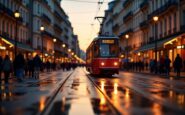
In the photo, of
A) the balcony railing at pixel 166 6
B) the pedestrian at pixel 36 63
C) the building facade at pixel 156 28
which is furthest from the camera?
Result: the balcony railing at pixel 166 6

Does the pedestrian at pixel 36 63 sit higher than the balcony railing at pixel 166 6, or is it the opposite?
the balcony railing at pixel 166 6

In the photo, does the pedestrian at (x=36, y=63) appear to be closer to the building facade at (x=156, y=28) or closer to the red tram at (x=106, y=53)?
the red tram at (x=106, y=53)

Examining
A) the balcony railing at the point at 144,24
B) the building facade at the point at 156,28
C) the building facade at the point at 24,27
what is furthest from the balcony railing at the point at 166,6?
the building facade at the point at 24,27

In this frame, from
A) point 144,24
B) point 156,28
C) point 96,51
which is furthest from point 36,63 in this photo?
point 144,24

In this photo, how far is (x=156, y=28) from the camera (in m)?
71.2

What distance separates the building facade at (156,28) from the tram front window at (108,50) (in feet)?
43.9

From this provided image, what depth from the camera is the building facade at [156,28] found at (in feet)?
180

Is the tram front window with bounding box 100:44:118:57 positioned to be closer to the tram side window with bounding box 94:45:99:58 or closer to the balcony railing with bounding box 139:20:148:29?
the tram side window with bounding box 94:45:99:58

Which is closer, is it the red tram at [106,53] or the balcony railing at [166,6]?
the red tram at [106,53]

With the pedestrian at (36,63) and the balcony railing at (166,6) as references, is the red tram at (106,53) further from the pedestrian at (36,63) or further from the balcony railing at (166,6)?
the balcony railing at (166,6)

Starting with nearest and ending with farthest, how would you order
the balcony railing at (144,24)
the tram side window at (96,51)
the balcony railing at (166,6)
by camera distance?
the tram side window at (96,51), the balcony railing at (166,6), the balcony railing at (144,24)

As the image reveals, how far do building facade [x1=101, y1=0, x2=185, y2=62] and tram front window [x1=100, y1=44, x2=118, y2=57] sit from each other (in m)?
13.4

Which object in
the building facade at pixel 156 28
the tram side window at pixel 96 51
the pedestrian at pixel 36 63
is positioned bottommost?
the pedestrian at pixel 36 63

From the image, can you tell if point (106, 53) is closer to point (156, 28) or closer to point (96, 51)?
point (96, 51)
